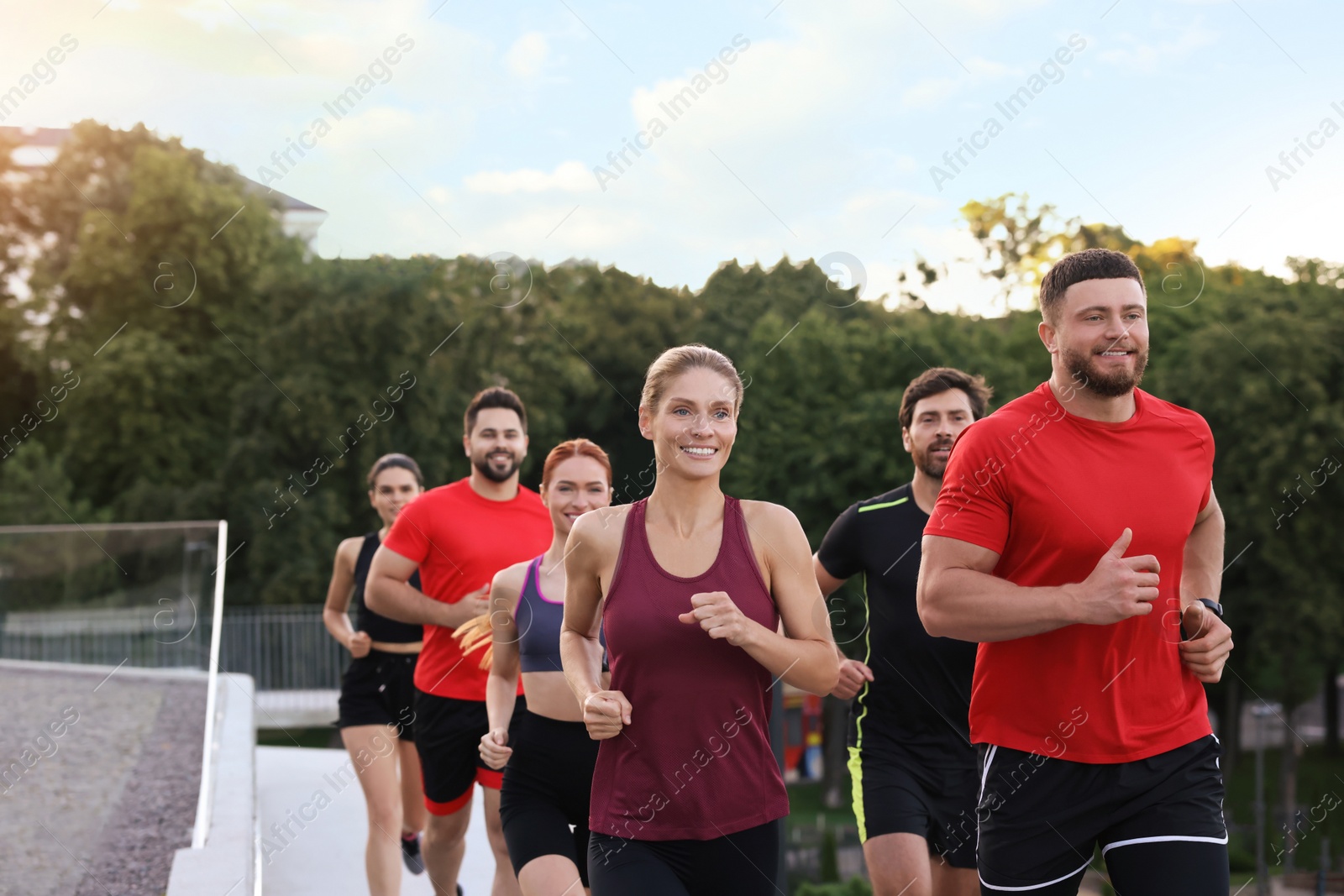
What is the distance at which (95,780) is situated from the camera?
34.1 feet

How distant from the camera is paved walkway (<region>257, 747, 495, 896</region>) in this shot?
950cm

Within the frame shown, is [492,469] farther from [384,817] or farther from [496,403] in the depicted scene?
[384,817]

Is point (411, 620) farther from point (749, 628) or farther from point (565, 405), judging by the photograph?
point (565, 405)

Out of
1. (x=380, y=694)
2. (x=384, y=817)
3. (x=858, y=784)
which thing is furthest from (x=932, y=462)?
(x=380, y=694)

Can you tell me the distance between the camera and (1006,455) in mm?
3586

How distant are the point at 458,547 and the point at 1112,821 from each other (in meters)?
3.95

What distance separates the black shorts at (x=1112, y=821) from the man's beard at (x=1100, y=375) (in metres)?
0.96

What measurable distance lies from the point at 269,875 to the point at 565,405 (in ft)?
106

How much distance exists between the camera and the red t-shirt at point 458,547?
668cm

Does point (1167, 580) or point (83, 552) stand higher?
point (83, 552)

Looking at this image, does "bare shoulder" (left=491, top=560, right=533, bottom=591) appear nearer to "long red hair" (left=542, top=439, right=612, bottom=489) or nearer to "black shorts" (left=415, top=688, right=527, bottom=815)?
"long red hair" (left=542, top=439, right=612, bottom=489)

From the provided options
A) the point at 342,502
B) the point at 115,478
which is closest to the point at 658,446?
the point at 342,502

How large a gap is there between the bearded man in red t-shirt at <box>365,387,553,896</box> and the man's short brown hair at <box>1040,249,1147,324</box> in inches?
133

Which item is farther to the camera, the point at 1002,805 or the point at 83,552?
the point at 83,552
